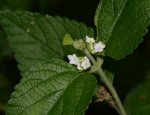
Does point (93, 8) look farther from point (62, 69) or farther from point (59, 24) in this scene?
point (62, 69)

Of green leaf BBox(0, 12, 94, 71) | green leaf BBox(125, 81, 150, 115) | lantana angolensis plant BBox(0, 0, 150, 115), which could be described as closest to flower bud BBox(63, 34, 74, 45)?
lantana angolensis plant BBox(0, 0, 150, 115)

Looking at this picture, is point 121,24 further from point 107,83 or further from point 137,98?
point 137,98

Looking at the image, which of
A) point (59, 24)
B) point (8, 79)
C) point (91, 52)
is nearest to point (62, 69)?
point (91, 52)

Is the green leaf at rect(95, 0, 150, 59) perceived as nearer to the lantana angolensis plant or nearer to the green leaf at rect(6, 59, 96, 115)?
the lantana angolensis plant

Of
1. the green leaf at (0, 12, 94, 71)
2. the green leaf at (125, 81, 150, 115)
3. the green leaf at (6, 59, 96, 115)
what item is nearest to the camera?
the green leaf at (6, 59, 96, 115)

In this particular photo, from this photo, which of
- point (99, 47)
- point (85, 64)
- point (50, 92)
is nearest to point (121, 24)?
point (99, 47)

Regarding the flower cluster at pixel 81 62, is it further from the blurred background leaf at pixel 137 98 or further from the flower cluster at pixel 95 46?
the blurred background leaf at pixel 137 98
